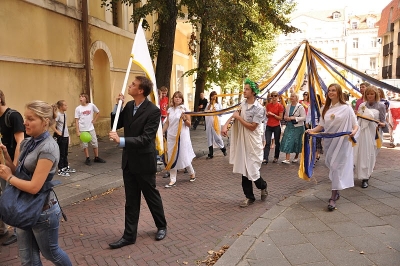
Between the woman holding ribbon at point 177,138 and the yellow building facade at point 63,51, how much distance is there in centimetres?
475

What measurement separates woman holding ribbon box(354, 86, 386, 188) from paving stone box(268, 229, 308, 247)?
2.74 metres

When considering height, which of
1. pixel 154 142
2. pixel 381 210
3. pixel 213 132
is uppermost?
pixel 154 142

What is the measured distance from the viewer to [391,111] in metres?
12.3

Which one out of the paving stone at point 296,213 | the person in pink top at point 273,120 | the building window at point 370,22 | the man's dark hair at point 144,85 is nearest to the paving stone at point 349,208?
the paving stone at point 296,213

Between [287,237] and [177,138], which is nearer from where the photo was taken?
[287,237]

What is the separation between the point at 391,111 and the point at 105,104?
10.7 meters

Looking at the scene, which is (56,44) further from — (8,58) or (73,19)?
(8,58)

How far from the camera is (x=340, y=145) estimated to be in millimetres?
5387

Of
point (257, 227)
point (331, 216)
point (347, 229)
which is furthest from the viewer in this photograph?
point (331, 216)

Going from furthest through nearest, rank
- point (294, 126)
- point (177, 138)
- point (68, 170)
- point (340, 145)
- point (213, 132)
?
point (213, 132)
point (294, 126)
point (68, 170)
point (177, 138)
point (340, 145)

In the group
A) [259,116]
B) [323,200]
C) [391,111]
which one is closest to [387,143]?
[391,111]

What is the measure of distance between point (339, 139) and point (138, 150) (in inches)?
124

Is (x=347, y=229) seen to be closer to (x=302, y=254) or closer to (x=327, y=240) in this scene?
(x=327, y=240)

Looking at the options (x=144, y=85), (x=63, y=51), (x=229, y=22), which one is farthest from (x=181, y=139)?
(x=63, y=51)
